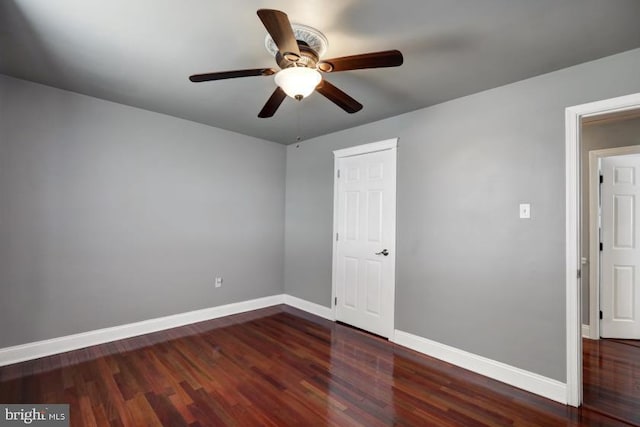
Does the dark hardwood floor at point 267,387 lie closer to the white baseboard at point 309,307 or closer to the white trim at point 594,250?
the white baseboard at point 309,307

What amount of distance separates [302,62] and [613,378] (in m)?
3.59

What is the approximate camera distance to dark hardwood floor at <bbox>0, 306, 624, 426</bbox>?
6.60ft

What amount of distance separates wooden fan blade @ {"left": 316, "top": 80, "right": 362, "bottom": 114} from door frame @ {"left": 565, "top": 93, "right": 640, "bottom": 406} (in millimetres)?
1625

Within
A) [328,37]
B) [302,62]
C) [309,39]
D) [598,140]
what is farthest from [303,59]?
[598,140]

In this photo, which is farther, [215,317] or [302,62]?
[215,317]

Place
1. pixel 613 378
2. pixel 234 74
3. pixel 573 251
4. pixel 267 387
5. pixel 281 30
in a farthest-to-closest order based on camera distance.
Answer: pixel 613 378
pixel 267 387
pixel 573 251
pixel 234 74
pixel 281 30

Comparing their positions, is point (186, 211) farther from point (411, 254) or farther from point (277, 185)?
point (411, 254)

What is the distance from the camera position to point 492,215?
2633 millimetres

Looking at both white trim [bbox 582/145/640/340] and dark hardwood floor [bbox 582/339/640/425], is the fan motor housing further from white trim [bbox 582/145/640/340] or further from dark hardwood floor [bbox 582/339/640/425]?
white trim [bbox 582/145/640/340]

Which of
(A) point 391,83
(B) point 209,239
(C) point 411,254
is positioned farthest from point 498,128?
(B) point 209,239

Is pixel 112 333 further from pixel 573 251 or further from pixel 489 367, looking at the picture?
pixel 573 251

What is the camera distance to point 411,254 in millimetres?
3170

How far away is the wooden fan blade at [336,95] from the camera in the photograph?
194 cm

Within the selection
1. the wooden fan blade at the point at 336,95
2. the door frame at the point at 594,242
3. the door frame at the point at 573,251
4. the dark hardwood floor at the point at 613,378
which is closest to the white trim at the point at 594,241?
the door frame at the point at 594,242
